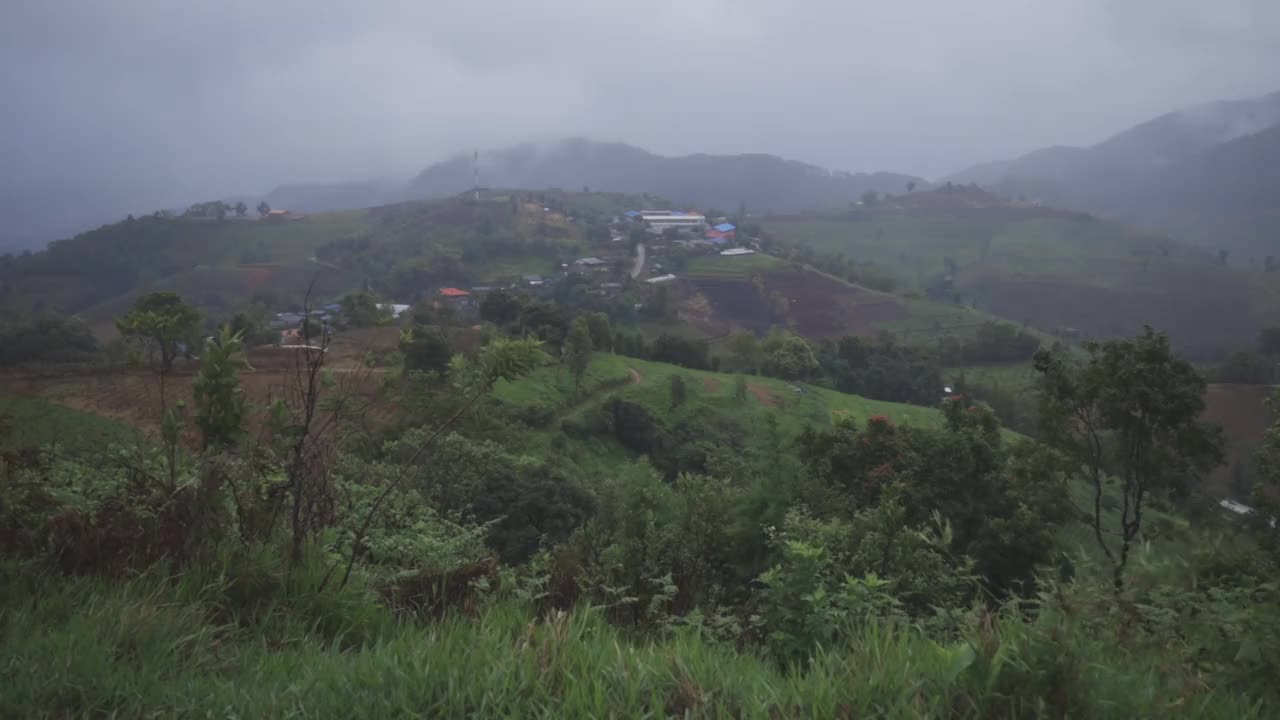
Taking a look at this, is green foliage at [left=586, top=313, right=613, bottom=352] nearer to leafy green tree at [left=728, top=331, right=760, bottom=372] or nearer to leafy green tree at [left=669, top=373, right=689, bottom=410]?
leafy green tree at [left=669, top=373, right=689, bottom=410]

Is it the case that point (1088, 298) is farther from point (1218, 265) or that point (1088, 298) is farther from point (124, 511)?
point (124, 511)

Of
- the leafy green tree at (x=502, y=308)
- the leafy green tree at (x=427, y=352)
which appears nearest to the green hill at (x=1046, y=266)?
the leafy green tree at (x=502, y=308)

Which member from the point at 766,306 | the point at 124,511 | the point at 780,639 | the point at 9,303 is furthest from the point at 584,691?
the point at 9,303

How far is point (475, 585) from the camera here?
3.70m

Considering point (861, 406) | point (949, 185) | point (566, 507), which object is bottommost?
point (861, 406)

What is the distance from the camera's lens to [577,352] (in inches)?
1326

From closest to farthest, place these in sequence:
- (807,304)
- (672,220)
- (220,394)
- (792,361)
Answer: (220,394) < (792,361) < (807,304) < (672,220)

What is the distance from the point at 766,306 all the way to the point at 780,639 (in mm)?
67545

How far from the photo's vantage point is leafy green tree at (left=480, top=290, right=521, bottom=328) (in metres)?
39.9

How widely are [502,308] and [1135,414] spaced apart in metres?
33.2

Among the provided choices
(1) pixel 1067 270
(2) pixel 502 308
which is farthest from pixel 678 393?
(1) pixel 1067 270

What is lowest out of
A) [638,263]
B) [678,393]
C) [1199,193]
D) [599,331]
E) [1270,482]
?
[678,393]

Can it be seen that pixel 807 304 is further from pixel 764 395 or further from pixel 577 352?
pixel 577 352

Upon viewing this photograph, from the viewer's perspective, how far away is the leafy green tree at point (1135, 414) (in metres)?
10.5
